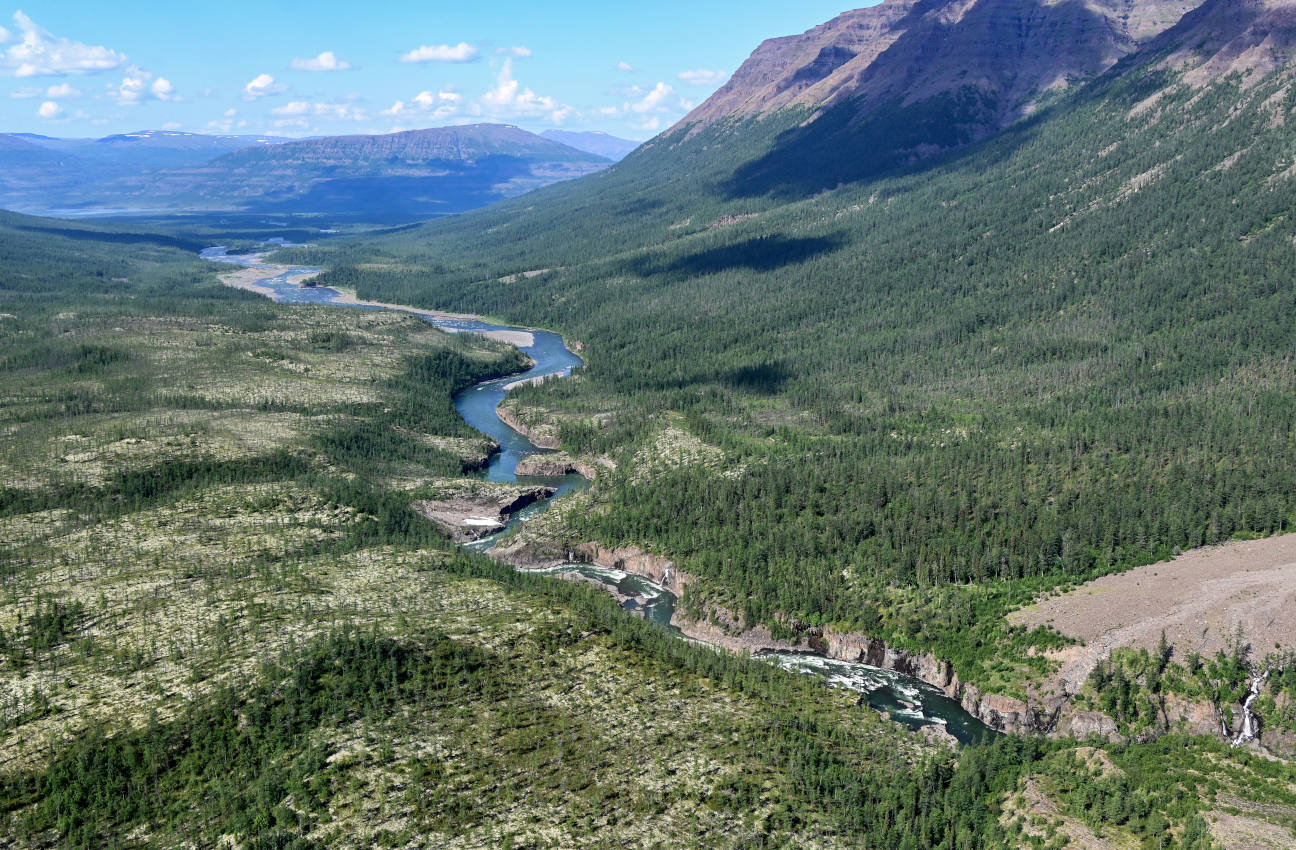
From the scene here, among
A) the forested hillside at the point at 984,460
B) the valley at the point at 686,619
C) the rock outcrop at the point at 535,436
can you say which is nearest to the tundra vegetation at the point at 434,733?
the valley at the point at 686,619

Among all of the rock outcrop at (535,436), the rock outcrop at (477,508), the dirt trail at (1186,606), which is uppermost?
the dirt trail at (1186,606)

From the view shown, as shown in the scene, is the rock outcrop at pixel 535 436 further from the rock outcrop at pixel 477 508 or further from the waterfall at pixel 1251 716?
the waterfall at pixel 1251 716

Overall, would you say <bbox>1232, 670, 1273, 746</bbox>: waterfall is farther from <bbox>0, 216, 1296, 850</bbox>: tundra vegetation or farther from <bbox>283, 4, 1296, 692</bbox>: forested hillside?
<bbox>283, 4, 1296, 692</bbox>: forested hillside

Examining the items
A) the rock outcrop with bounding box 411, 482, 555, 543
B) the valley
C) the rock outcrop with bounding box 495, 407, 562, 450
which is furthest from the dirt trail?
the rock outcrop with bounding box 495, 407, 562, 450

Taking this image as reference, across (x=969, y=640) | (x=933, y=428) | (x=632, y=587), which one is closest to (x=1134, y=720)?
(x=969, y=640)

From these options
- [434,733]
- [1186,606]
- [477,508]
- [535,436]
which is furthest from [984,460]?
[434,733]

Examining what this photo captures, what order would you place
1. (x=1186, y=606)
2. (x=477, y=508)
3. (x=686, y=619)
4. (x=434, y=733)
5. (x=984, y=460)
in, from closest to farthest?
(x=434, y=733) < (x=1186, y=606) < (x=686, y=619) < (x=984, y=460) < (x=477, y=508)

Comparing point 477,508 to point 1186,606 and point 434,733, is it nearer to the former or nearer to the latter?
point 434,733

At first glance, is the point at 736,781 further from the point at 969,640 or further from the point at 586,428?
the point at 586,428
